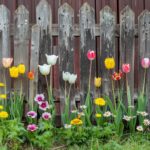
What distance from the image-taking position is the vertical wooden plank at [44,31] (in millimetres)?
5766

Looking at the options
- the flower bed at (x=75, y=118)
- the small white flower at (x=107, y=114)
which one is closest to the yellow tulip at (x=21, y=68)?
the flower bed at (x=75, y=118)

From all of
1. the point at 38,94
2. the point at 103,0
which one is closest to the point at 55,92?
the point at 38,94

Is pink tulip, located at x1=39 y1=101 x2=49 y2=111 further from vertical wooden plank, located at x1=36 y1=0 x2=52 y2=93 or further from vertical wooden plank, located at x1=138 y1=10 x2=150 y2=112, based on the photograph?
vertical wooden plank, located at x1=138 y1=10 x2=150 y2=112

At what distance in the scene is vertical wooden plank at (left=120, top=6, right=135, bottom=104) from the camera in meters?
5.78

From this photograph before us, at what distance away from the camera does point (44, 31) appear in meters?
5.78

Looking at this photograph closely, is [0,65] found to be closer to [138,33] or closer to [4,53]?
[4,53]

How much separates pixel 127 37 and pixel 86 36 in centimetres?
46

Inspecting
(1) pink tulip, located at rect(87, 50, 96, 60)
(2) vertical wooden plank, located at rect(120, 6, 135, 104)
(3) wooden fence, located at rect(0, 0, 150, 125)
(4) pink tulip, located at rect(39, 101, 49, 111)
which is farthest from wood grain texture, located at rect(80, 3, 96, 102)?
(4) pink tulip, located at rect(39, 101, 49, 111)

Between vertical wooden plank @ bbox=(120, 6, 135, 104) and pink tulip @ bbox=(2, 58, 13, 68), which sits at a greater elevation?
vertical wooden plank @ bbox=(120, 6, 135, 104)

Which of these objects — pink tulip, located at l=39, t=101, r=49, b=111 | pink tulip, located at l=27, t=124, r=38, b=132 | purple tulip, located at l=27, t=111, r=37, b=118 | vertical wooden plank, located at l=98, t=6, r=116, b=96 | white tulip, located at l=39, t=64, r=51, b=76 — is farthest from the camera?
vertical wooden plank, located at l=98, t=6, r=116, b=96

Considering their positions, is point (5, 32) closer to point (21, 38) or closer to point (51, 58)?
point (21, 38)

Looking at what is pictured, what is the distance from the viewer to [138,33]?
5.82 m

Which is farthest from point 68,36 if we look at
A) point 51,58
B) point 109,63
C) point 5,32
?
point 5,32

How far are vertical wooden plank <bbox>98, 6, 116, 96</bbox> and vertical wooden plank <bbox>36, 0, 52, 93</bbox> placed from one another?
582 millimetres
